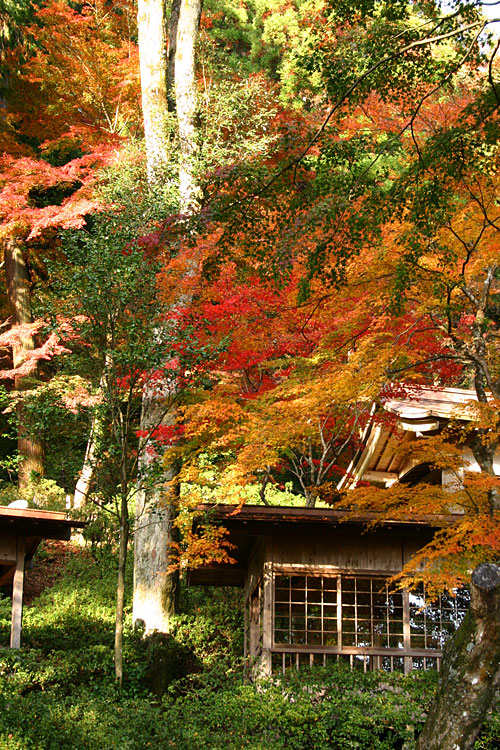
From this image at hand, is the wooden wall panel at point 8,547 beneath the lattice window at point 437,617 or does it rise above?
above

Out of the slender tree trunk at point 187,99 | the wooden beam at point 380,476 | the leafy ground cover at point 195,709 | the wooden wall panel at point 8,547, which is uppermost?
the slender tree trunk at point 187,99

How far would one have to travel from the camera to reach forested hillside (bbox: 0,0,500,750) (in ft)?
24.0

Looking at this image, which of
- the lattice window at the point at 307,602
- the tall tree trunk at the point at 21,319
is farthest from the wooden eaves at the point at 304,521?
the tall tree trunk at the point at 21,319

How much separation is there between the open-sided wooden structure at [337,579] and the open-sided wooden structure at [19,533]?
2.17 meters

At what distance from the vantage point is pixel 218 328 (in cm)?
1344

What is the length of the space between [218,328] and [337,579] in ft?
16.6

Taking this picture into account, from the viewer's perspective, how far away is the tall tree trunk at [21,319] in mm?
17984

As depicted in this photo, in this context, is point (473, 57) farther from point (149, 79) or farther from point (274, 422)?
point (149, 79)

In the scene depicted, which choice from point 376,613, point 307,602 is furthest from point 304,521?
point 376,613

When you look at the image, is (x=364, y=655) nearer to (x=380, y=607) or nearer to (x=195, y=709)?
(x=380, y=607)

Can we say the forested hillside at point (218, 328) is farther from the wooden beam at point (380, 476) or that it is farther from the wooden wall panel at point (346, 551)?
the wooden beam at point (380, 476)

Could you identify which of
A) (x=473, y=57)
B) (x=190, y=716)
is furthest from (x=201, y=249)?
(x=190, y=716)

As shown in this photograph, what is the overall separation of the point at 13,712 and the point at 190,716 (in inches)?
67.9

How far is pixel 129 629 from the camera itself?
13016mm
